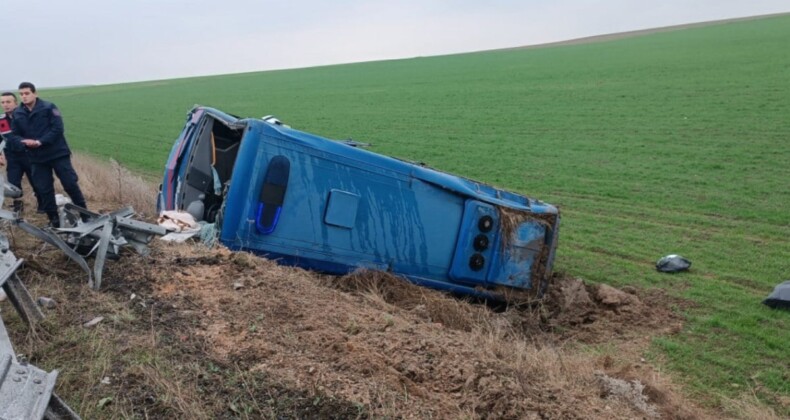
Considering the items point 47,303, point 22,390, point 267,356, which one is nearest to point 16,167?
point 47,303

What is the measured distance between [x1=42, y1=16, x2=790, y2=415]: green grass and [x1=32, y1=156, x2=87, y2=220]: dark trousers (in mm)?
6118

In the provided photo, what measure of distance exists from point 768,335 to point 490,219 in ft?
9.48

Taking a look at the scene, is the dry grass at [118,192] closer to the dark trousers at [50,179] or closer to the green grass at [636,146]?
the dark trousers at [50,179]

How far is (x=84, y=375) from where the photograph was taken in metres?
3.39

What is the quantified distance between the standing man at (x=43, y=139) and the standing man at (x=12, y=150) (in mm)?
126

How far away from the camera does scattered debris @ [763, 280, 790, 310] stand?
7039 millimetres

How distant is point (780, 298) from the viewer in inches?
278

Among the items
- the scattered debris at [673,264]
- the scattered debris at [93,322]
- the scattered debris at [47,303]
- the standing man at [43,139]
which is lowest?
the scattered debris at [673,264]

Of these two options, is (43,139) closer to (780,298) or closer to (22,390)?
(22,390)

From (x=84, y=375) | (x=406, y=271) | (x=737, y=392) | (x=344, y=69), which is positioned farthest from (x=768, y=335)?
(x=344, y=69)

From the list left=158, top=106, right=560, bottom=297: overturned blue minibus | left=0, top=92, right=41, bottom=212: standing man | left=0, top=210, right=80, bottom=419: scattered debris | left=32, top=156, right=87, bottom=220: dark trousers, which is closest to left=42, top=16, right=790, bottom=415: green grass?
left=158, top=106, right=560, bottom=297: overturned blue minibus

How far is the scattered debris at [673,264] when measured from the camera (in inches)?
332

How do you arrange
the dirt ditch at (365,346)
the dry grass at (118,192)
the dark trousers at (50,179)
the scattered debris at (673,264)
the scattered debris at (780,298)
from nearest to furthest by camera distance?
the dirt ditch at (365,346)
the scattered debris at (780,298)
the dark trousers at (50,179)
the scattered debris at (673,264)
the dry grass at (118,192)

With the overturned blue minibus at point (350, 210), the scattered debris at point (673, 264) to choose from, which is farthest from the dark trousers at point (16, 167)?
the scattered debris at point (673, 264)
